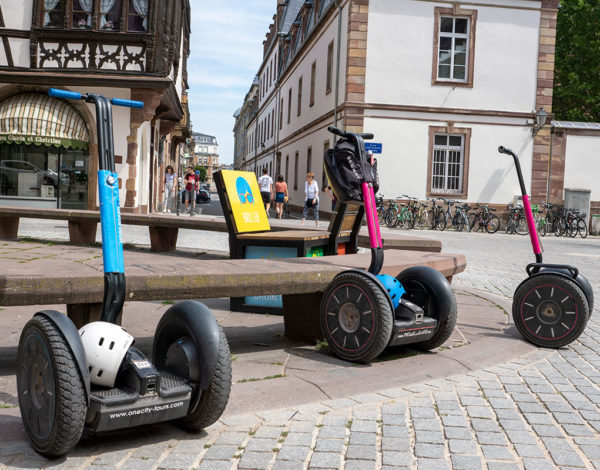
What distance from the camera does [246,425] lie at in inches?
127

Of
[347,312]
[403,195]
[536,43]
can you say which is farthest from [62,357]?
[536,43]

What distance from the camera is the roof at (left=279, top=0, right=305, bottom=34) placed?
44219 millimetres

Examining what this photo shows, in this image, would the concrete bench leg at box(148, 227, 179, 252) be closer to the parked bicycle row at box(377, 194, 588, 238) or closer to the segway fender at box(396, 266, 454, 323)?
the segway fender at box(396, 266, 454, 323)

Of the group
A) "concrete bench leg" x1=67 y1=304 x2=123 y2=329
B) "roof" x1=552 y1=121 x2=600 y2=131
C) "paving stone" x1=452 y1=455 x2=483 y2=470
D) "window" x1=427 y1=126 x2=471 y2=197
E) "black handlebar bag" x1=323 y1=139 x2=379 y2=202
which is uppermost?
"roof" x1=552 y1=121 x2=600 y2=131

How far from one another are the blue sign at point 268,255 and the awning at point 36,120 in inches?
517

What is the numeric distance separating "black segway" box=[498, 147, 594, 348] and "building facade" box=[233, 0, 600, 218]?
1837cm

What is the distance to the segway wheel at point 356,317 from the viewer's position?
13.1 ft

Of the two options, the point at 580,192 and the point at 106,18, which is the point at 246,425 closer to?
the point at 106,18

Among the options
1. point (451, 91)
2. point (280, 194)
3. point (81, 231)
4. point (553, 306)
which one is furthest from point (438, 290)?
point (451, 91)

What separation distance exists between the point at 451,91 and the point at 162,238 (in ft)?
52.1

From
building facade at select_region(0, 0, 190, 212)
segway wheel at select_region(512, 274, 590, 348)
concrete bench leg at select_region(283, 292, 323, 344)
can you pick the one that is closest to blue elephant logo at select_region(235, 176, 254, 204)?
concrete bench leg at select_region(283, 292, 323, 344)

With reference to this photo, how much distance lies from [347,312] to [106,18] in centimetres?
1550

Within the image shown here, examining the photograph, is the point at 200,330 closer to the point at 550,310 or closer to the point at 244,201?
the point at 550,310

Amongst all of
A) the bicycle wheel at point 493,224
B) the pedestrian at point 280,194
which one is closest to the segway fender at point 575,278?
the pedestrian at point 280,194
